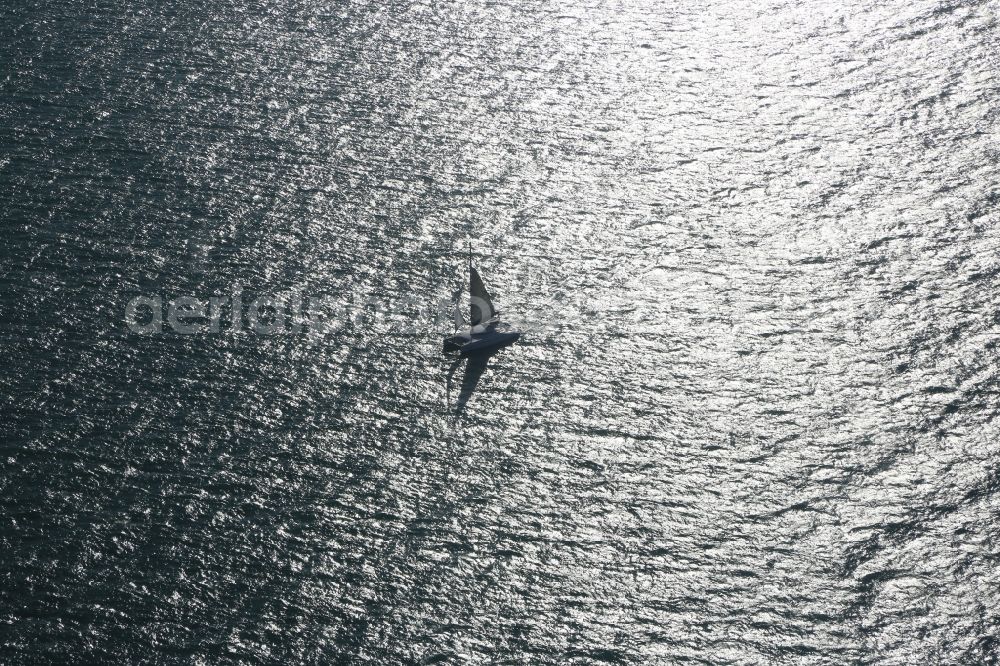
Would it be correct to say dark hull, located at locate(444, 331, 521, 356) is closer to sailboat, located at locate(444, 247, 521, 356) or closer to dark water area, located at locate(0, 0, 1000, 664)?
sailboat, located at locate(444, 247, 521, 356)

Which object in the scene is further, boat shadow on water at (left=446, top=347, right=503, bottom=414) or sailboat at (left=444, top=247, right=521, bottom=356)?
sailboat at (left=444, top=247, right=521, bottom=356)

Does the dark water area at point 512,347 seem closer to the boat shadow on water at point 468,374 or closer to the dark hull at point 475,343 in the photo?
the boat shadow on water at point 468,374

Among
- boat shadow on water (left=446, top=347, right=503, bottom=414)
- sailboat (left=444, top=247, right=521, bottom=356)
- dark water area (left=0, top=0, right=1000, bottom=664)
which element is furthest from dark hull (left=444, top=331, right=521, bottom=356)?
dark water area (left=0, top=0, right=1000, bottom=664)

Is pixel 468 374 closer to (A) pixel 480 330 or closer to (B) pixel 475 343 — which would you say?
(B) pixel 475 343

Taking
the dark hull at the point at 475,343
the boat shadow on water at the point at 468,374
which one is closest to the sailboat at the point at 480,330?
the dark hull at the point at 475,343

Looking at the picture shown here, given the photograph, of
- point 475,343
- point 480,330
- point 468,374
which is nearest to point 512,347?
point 480,330

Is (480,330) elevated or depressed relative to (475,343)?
elevated
